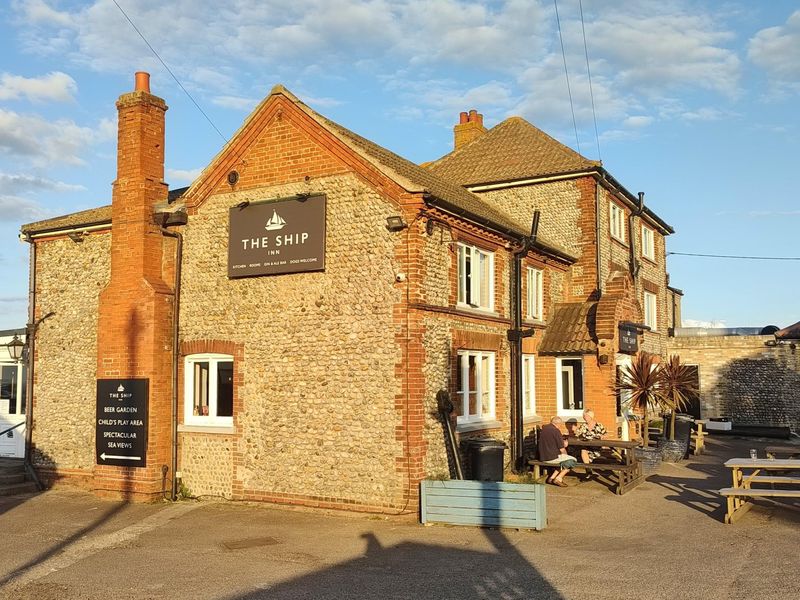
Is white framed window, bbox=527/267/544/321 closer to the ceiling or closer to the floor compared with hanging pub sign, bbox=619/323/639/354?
closer to the ceiling

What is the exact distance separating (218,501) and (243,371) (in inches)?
99.7

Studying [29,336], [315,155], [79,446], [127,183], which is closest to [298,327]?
[315,155]

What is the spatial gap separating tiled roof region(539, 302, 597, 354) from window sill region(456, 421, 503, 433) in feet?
11.0

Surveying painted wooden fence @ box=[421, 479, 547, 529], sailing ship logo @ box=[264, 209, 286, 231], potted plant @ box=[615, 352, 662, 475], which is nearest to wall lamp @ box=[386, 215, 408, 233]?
sailing ship logo @ box=[264, 209, 286, 231]

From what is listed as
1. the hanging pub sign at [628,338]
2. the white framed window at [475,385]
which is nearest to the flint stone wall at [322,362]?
the white framed window at [475,385]

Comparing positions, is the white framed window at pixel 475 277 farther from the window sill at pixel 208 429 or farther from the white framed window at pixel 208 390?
the window sill at pixel 208 429

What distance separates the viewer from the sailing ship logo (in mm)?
14984

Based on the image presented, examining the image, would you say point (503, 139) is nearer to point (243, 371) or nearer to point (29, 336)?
point (243, 371)

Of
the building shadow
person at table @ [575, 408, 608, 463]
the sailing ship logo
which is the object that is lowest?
the building shadow

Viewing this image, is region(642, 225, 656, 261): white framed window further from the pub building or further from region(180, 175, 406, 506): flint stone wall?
region(180, 175, 406, 506): flint stone wall

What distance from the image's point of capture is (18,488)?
16984 millimetres

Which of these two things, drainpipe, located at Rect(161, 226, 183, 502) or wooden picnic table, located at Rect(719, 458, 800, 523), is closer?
wooden picnic table, located at Rect(719, 458, 800, 523)

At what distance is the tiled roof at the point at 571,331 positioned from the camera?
18562mm

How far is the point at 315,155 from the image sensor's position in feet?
48.7
